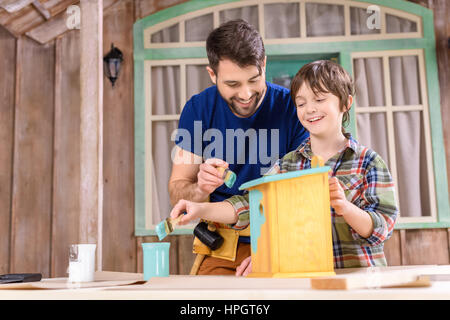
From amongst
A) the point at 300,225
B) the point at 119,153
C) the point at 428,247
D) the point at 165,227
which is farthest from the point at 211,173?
the point at 428,247

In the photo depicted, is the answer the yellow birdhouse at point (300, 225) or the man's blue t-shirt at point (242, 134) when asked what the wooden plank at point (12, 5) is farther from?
the yellow birdhouse at point (300, 225)

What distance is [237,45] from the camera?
1.83 m

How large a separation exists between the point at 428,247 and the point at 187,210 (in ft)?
8.61

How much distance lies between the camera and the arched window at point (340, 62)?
3.52 metres

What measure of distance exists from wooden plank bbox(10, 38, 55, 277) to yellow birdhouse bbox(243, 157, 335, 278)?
292 cm

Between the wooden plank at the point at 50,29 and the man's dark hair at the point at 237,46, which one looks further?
the wooden plank at the point at 50,29

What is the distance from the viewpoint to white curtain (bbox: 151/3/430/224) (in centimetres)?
351

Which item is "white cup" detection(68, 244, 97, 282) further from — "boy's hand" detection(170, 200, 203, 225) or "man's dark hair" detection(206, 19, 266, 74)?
"man's dark hair" detection(206, 19, 266, 74)

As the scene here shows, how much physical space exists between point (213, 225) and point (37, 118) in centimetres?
243

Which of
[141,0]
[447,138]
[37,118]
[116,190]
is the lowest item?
[116,190]

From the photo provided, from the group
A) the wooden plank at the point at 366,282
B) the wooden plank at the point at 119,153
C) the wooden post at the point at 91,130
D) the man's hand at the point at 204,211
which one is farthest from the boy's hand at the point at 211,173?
the wooden plank at the point at 119,153

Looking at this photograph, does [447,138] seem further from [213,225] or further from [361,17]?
[213,225]

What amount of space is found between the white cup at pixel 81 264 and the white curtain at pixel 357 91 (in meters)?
2.16
